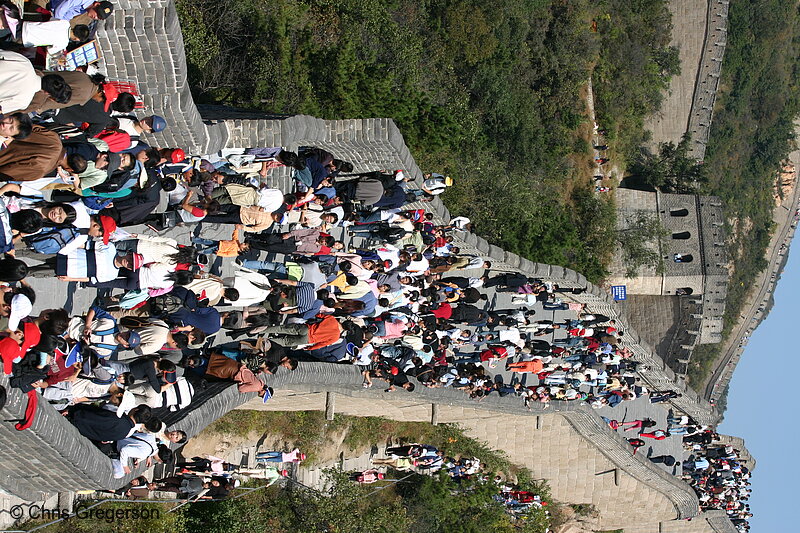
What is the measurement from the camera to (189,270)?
433 inches

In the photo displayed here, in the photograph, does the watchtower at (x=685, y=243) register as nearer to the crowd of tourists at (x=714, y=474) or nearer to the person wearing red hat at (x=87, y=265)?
the crowd of tourists at (x=714, y=474)

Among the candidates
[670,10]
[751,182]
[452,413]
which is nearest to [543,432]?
[452,413]

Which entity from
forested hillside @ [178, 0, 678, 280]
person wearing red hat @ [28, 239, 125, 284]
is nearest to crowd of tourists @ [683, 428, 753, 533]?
forested hillside @ [178, 0, 678, 280]

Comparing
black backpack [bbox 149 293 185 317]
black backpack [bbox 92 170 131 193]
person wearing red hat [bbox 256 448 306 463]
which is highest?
black backpack [bbox 92 170 131 193]

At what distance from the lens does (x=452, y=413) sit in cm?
2119

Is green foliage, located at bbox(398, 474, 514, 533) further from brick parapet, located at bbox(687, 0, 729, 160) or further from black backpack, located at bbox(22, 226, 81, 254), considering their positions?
brick parapet, located at bbox(687, 0, 729, 160)

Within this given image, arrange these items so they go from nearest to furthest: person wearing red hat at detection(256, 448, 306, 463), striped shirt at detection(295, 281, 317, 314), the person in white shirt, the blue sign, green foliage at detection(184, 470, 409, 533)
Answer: the person in white shirt → striped shirt at detection(295, 281, 317, 314) → green foliage at detection(184, 470, 409, 533) → person wearing red hat at detection(256, 448, 306, 463) → the blue sign

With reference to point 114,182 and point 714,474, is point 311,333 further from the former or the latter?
point 714,474

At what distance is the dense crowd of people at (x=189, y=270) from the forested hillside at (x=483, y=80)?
421 cm

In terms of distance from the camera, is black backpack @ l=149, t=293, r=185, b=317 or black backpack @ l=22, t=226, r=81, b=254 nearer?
black backpack @ l=22, t=226, r=81, b=254

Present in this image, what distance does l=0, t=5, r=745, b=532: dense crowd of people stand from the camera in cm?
915

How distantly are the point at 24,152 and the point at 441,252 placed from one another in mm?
10373

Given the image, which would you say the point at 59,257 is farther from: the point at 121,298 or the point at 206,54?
the point at 206,54

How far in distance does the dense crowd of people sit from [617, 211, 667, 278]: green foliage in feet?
49.7
